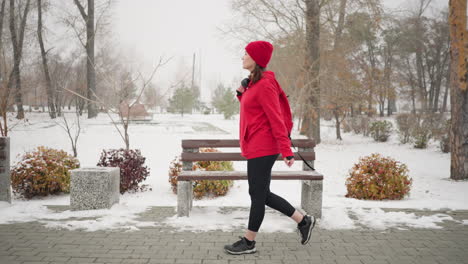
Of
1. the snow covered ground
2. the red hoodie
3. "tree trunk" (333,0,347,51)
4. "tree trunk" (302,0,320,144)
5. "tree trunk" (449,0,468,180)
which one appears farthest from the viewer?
"tree trunk" (333,0,347,51)

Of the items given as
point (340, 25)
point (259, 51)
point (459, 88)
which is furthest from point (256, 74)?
point (340, 25)

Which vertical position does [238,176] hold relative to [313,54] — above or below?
below

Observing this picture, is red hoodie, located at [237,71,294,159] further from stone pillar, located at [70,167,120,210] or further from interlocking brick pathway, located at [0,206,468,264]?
stone pillar, located at [70,167,120,210]

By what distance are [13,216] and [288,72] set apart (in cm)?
1848

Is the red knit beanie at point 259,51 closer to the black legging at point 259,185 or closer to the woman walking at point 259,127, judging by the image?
the woman walking at point 259,127

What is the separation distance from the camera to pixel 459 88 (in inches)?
316

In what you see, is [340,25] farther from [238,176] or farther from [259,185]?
[259,185]

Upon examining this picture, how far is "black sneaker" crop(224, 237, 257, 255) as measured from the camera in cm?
350

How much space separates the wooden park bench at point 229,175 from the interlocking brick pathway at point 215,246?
470 mm

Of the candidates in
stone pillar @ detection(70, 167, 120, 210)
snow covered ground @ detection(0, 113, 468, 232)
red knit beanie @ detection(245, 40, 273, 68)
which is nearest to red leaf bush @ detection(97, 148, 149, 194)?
snow covered ground @ detection(0, 113, 468, 232)

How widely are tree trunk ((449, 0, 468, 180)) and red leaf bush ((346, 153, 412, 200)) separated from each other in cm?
272

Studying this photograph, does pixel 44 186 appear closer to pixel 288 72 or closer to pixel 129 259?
pixel 129 259

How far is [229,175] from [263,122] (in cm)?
139

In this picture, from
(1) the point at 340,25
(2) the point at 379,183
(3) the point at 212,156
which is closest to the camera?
(3) the point at 212,156
